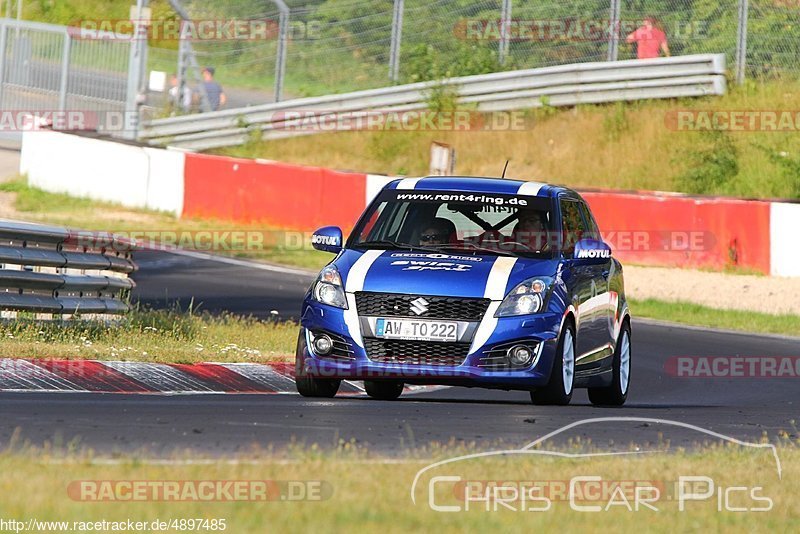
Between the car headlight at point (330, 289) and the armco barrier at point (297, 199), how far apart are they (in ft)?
40.2

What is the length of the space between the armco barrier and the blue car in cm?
1088

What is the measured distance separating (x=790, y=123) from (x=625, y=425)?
65.1 ft

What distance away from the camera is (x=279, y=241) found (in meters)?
25.8

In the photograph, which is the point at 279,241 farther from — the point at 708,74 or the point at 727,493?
the point at 727,493

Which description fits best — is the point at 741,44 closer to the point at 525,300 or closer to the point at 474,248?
the point at 474,248

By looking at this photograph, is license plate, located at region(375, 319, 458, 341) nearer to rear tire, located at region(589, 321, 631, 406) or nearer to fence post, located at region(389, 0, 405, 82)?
rear tire, located at region(589, 321, 631, 406)

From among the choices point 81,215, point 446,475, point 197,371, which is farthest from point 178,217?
point 446,475

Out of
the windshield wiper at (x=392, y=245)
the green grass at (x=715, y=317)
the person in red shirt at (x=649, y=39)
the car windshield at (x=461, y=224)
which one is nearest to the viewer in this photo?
the windshield wiper at (x=392, y=245)

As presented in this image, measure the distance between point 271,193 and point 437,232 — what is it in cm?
1563

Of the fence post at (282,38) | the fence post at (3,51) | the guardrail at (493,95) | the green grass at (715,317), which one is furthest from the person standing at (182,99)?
the green grass at (715,317)

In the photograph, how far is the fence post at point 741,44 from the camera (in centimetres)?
2675

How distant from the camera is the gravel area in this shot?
20.9m

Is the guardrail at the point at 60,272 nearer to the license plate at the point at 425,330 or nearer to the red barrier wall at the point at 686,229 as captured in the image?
the license plate at the point at 425,330

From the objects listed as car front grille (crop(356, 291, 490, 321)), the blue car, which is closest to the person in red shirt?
the blue car
